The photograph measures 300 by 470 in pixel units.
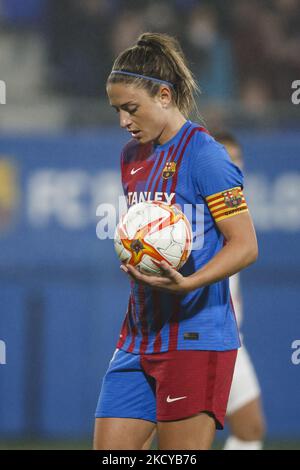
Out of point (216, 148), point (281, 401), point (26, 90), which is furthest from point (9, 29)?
point (216, 148)

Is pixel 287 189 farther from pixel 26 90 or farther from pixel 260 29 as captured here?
pixel 26 90

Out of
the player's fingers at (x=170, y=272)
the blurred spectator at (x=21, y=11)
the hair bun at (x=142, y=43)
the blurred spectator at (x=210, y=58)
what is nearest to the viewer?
the player's fingers at (x=170, y=272)

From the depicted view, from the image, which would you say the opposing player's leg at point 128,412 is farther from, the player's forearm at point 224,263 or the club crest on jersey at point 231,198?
the club crest on jersey at point 231,198

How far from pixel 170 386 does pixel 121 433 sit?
0.96 ft

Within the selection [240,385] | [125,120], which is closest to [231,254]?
[125,120]

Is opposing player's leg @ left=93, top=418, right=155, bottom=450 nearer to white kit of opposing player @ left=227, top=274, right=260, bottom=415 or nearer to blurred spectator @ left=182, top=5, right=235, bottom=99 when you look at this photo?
white kit of opposing player @ left=227, top=274, right=260, bottom=415

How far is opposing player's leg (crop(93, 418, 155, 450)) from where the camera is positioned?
12.6 ft

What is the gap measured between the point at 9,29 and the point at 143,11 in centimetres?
131

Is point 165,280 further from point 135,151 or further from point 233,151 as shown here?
point 233,151

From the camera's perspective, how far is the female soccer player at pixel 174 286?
365 cm

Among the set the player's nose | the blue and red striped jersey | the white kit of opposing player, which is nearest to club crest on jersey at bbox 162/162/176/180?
the blue and red striped jersey

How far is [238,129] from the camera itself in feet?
25.8

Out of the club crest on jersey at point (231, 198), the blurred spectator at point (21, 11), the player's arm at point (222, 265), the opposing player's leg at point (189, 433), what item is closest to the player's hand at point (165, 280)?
the player's arm at point (222, 265)

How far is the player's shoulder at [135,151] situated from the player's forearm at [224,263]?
0.58 metres
